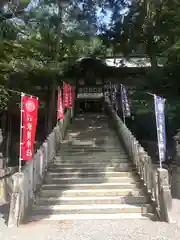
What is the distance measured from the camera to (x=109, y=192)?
9.41m

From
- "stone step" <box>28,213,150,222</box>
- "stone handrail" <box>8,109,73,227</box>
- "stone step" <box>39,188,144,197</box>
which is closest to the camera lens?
"stone handrail" <box>8,109,73,227</box>

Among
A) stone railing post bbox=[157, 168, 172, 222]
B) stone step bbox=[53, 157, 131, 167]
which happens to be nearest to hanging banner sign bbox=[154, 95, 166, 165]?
stone railing post bbox=[157, 168, 172, 222]

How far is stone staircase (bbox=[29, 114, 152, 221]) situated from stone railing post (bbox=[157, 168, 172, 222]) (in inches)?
25.6

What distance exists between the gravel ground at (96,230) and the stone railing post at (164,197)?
0.91 feet

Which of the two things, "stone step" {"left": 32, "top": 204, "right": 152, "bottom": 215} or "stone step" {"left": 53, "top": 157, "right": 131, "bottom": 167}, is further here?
"stone step" {"left": 53, "top": 157, "right": 131, "bottom": 167}

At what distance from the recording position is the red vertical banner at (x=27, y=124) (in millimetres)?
8719

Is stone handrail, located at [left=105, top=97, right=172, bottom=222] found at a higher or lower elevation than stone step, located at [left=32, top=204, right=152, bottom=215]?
higher

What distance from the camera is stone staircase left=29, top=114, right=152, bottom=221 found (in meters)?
8.42

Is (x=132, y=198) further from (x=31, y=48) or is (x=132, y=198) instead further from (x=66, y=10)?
(x=66, y=10)

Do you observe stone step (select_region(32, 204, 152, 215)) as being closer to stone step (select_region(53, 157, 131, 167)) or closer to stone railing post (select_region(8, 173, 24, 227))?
stone railing post (select_region(8, 173, 24, 227))

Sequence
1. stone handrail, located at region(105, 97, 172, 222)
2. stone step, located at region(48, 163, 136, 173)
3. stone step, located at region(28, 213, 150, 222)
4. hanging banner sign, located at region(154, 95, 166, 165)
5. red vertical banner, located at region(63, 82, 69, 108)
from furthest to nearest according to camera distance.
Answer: red vertical banner, located at region(63, 82, 69, 108), stone step, located at region(48, 163, 136, 173), hanging banner sign, located at region(154, 95, 166, 165), stone step, located at region(28, 213, 150, 222), stone handrail, located at region(105, 97, 172, 222)

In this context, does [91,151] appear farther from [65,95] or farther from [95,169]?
[65,95]

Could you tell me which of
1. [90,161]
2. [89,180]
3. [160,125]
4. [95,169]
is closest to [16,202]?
[89,180]

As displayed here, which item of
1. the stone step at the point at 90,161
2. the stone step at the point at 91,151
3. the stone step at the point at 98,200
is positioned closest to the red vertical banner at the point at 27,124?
the stone step at the point at 98,200
